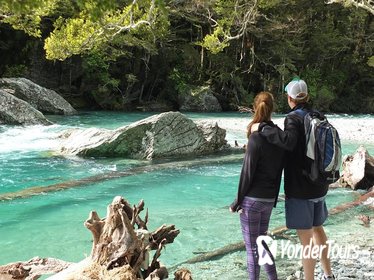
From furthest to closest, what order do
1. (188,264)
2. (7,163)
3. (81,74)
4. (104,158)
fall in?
(81,74)
(104,158)
(7,163)
(188,264)

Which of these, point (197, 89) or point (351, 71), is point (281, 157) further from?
point (351, 71)

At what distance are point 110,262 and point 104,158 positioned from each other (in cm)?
903

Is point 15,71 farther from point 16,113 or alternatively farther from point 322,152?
point 322,152

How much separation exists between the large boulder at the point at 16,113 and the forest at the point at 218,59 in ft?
23.2

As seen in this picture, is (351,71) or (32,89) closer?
(32,89)

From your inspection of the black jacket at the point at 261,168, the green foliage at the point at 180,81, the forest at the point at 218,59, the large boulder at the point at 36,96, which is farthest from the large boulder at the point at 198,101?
the black jacket at the point at 261,168

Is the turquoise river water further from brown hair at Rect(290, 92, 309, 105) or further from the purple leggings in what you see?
brown hair at Rect(290, 92, 309, 105)

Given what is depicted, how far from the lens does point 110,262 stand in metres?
3.38

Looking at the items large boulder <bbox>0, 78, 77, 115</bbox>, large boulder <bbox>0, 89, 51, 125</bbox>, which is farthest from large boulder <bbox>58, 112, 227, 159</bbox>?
large boulder <bbox>0, 78, 77, 115</bbox>

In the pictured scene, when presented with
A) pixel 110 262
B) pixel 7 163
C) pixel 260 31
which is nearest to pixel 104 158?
pixel 7 163

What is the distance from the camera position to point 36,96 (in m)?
21.6

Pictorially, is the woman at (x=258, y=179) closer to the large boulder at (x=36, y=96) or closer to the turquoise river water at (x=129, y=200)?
the turquoise river water at (x=129, y=200)

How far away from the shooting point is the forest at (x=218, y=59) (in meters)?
26.4

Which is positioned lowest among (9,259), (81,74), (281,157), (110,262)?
(9,259)
